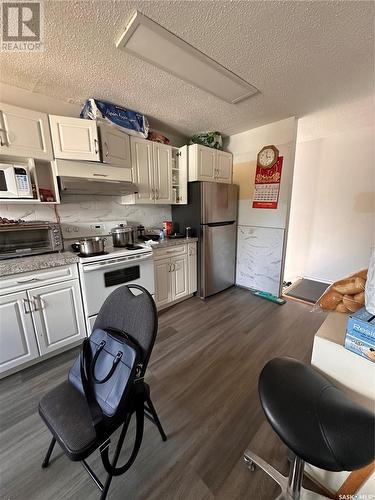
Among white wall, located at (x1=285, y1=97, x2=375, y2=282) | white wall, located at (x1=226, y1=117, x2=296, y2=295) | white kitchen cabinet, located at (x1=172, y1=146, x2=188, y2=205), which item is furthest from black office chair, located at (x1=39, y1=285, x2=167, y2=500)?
white wall, located at (x1=285, y1=97, x2=375, y2=282)

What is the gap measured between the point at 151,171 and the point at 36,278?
5.62 feet

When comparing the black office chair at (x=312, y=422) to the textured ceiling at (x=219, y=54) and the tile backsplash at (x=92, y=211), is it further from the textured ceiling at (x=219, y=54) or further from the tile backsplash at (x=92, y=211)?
the tile backsplash at (x=92, y=211)

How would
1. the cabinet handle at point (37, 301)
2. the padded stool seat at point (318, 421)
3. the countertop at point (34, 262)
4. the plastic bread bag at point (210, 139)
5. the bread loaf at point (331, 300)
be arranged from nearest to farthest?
1. the padded stool seat at point (318, 421)
2. the bread loaf at point (331, 300)
3. the countertop at point (34, 262)
4. the cabinet handle at point (37, 301)
5. the plastic bread bag at point (210, 139)

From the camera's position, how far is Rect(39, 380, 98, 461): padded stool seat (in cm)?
81

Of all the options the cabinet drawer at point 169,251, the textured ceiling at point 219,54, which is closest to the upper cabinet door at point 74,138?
the textured ceiling at point 219,54

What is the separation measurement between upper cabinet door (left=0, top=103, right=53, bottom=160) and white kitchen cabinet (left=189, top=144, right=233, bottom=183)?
64.1 inches

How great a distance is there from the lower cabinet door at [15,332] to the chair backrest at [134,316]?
93 centimetres

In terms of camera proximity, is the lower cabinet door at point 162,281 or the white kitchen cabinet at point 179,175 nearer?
the lower cabinet door at point 162,281

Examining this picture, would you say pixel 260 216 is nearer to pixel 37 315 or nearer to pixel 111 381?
pixel 111 381

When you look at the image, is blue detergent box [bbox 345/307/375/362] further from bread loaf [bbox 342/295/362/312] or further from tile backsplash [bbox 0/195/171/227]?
tile backsplash [bbox 0/195/171/227]

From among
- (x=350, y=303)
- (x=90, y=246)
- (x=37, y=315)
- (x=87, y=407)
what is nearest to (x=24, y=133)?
(x=90, y=246)

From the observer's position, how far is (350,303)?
42.2 inches

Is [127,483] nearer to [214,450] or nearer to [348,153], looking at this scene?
[214,450]

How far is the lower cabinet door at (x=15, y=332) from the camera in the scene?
155 centimetres
